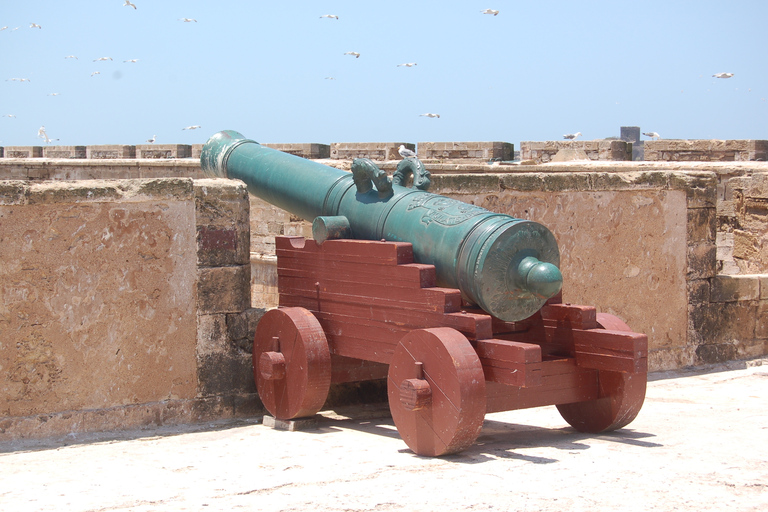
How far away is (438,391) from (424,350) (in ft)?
0.55

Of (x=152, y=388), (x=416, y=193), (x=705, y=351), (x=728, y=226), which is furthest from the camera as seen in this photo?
(x=728, y=226)

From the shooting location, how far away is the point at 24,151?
1664 cm

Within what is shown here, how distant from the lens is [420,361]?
11.8ft

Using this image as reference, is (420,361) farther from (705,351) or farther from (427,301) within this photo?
(705,351)

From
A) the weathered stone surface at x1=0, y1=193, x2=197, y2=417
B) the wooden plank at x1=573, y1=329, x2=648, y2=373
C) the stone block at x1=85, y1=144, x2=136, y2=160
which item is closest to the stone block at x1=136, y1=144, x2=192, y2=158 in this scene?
the stone block at x1=85, y1=144, x2=136, y2=160

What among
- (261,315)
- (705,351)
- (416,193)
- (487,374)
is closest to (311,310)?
(261,315)

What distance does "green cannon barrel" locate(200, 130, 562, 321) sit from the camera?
11.9 feet

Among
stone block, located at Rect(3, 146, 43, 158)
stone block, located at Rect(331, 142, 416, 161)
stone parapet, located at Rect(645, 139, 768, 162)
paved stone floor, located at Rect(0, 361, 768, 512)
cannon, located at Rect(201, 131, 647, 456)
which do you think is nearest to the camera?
paved stone floor, located at Rect(0, 361, 768, 512)

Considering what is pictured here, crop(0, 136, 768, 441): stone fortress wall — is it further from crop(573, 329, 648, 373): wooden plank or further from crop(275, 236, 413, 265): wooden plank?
crop(573, 329, 648, 373): wooden plank

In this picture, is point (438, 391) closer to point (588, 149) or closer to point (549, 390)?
point (549, 390)

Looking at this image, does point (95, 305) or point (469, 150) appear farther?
point (469, 150)

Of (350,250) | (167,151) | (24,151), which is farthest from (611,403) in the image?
(24,151)

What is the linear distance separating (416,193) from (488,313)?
69 centimetres

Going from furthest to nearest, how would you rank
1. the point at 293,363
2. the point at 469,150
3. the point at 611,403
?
the point at 469,150 → the point at 293,363 → the point at 611,403
